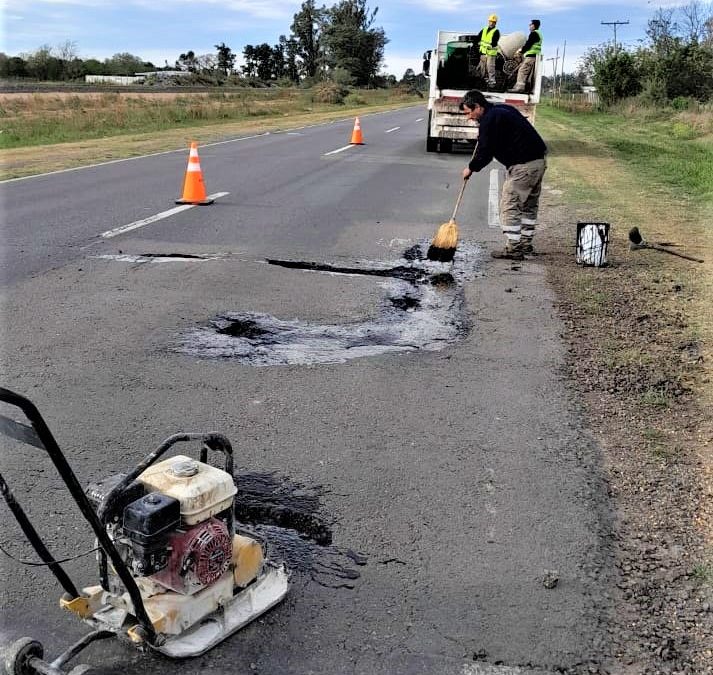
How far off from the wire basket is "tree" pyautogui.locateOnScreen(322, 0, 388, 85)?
98525 mm

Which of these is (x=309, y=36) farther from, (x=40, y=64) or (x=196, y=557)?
(x=196, y=557)

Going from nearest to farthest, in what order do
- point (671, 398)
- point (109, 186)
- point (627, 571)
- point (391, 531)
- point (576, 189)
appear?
point (627, 571)
point (391, 531)
point (671, 398)
point (109, 186)
point (576, 189)

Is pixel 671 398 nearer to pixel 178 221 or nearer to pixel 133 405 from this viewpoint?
pixel 133 405

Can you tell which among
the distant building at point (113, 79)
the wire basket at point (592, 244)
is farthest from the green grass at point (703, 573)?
the distant building at point (113, 79)

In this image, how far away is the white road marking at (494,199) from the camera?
35.2 feet

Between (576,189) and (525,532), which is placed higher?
(576,189)

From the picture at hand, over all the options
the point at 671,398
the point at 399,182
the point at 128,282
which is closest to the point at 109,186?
the point at 399,182

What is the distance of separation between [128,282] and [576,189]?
30.6 feet

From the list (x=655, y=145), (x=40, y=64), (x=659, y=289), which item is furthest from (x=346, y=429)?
(x=40, y=64)

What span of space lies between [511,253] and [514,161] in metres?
1.04

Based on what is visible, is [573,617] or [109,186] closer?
[573,617]

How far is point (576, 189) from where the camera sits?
546 inches

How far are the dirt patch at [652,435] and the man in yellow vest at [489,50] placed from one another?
11314mm

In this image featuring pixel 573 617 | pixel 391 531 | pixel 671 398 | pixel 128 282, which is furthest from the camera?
pixel 128 282
